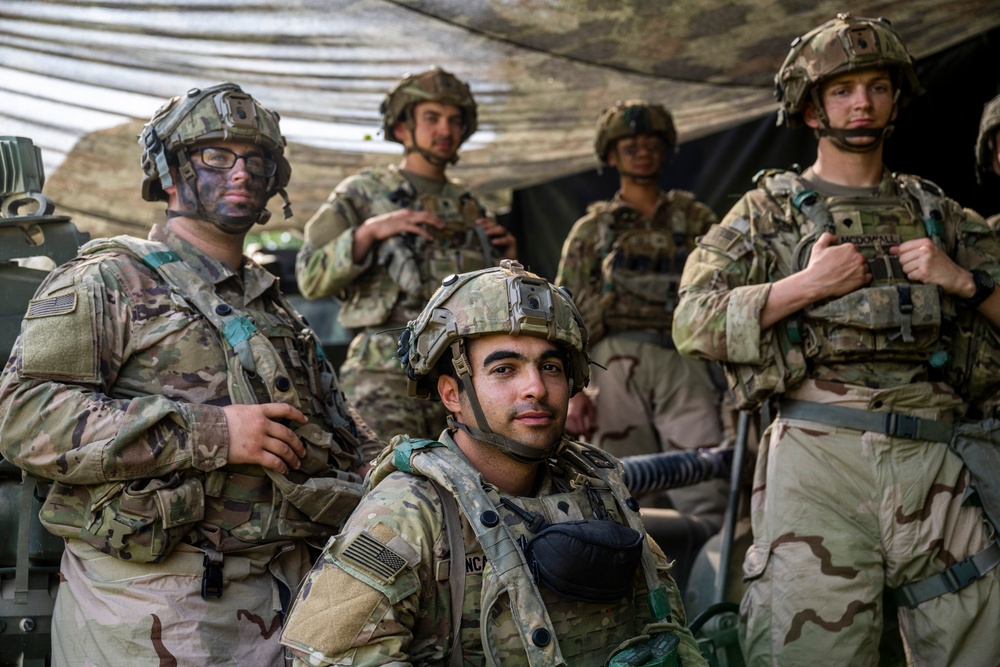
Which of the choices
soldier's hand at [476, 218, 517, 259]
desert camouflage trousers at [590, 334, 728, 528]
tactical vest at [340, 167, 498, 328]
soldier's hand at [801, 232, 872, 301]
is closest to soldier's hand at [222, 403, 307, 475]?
soldier's hand at [801, 232, 872, 301]

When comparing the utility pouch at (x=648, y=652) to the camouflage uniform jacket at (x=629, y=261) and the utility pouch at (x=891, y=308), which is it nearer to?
the utility pouch at (x=891, y=308)

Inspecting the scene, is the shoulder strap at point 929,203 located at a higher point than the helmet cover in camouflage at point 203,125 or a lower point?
lower

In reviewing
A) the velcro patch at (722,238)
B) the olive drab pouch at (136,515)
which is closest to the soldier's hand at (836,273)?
the velcro patch at (722,238)

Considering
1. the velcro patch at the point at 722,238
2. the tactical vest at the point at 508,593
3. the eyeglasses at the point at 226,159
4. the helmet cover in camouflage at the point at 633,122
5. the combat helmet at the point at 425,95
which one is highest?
the combat helmet at the point at 425,95

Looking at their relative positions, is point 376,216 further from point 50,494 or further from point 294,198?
point 50,494

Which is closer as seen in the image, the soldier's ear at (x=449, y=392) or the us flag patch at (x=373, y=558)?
the us flag patch at (x=373, y=558)

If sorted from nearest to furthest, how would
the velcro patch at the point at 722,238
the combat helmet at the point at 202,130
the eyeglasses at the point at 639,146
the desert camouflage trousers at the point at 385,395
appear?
the combat helmet at the point at 202,130 < the velcro patch at the point at 722,238 < the desert camouflage trousers at the point at 385,395 < the eyeglasses at the point at 639,146

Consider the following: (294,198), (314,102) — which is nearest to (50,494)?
(314,102)

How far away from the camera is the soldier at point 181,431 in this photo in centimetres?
384

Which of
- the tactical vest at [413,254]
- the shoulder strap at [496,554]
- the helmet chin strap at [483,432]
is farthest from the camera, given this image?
the tactical vest at [413,254]

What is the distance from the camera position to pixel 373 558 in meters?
3.17

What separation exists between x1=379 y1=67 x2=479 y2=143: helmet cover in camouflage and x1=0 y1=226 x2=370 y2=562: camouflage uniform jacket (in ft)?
8.33

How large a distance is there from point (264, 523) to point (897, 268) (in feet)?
8.20

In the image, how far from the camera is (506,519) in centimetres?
340
